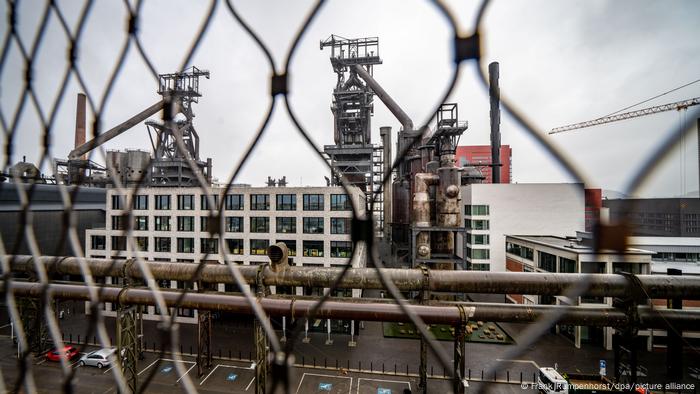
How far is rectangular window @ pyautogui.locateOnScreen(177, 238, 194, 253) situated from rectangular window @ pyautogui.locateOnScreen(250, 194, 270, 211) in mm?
3654

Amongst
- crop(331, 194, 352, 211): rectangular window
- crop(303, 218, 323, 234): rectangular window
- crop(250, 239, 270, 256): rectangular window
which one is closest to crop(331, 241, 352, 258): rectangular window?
crop(303, 218, 323, 234): rectangular window

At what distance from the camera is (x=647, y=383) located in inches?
348

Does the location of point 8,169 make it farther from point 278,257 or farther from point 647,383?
point 647,383

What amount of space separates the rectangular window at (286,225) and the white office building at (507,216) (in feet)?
36.7

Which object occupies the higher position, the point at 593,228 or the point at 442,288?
the point at 593,228

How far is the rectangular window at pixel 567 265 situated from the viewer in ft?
35.7

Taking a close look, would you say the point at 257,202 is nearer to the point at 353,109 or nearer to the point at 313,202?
the point at 313,202

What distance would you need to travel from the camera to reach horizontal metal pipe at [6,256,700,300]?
5.97ft

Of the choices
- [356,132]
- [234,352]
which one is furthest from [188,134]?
[234,352]

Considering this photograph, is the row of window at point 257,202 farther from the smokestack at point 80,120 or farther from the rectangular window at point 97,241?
the smokestack at point 80,120

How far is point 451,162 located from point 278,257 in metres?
12.2

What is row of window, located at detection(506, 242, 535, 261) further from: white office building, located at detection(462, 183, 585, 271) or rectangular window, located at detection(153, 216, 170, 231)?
rectangular window, located at detection(153, 216, 170, 231)

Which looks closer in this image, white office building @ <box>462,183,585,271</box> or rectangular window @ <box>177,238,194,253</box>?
rectangular window @ <box>177,238,194,253</box>

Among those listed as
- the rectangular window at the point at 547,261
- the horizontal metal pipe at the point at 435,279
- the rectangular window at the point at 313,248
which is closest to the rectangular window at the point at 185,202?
the rectangular window at the point at 313,248
